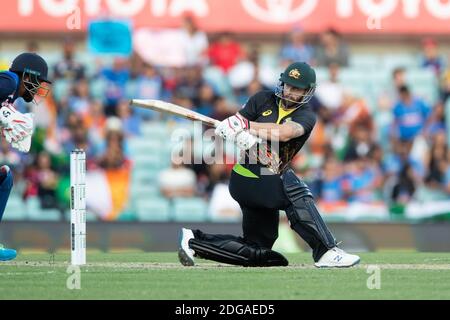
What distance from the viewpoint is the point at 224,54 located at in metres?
17.0

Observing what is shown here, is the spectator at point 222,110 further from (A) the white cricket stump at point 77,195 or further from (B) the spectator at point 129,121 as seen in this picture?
(A) the white cricket stump at point 77,195

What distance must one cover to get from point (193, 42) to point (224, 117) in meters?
1.75

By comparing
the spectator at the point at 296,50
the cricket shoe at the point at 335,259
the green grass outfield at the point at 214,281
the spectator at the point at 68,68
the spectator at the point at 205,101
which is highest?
the spectator at the point at 296,50

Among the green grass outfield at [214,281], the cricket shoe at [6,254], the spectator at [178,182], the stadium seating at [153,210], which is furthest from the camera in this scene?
the spectator at [178,182]

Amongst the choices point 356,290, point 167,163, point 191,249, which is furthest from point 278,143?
point 167,163

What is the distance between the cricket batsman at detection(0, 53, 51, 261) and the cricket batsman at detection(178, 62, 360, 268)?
157cm

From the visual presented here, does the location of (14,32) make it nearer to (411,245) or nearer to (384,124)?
(384,124)

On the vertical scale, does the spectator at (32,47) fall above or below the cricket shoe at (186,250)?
above

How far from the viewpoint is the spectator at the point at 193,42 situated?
55.3 ft

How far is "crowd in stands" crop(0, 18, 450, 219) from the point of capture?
15.2 metres

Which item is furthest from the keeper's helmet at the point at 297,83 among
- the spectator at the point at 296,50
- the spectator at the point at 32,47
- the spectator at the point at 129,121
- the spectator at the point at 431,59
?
the spectator at the point at 32,47

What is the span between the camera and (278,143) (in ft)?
30.7

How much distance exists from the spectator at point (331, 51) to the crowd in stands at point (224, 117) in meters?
0.02
